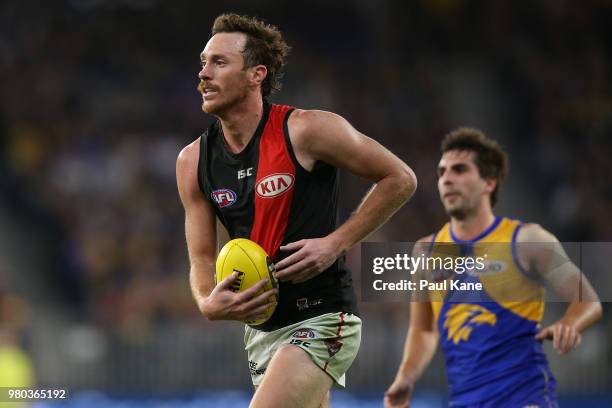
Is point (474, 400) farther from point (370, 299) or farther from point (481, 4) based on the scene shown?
point (481, 4)

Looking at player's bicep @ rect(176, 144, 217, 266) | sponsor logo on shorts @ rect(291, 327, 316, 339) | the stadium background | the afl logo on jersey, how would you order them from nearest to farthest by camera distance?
sponsor logo on shorts @ rect(291, 327, 316, 339) → the afl logo on jersey → player's bicep @ rect(176, 144, 217, 266) → the stadium background

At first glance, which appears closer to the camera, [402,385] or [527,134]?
[402,385]

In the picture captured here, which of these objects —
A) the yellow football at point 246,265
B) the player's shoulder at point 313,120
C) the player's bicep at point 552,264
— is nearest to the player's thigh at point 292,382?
the yellow football at point 246,265

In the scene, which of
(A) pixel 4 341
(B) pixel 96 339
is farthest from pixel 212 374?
(A) pixel 4 341

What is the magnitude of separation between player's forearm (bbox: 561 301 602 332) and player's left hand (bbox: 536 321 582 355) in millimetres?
247

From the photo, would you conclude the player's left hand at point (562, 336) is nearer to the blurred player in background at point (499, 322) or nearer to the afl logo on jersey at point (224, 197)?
the blurred player in background at point (499, 322)

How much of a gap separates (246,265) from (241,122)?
2.95 feet

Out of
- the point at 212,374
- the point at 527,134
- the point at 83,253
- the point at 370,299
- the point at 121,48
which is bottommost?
the point at 212,374

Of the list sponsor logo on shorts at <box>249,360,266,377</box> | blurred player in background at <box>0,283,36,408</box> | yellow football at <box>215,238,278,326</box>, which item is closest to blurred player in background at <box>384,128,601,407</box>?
sponsor logo on shorts at <box>249,360,266,377</box>

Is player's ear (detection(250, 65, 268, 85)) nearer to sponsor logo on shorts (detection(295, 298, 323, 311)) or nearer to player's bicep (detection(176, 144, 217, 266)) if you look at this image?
player's bicep (detection(176, 144, 217, 266))

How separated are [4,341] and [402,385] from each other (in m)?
5.18

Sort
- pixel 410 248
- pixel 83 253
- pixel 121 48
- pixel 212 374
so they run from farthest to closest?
1. pixel 121 48
2. pixel 83 253
3. pixel 212 374
4. pixel 410 248

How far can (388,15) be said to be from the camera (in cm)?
1814

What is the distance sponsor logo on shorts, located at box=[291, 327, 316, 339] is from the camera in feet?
15.6
